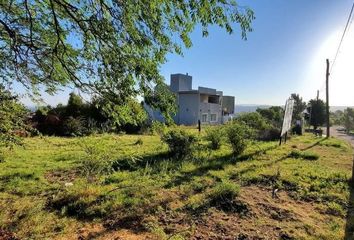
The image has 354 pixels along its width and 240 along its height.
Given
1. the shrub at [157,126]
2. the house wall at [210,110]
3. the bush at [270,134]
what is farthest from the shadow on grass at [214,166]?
the house wall at [210,110]

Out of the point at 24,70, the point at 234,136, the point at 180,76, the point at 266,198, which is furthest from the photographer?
the point at 180,76

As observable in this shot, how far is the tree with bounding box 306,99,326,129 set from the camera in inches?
1761

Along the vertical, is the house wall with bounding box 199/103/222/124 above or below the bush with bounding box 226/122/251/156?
above

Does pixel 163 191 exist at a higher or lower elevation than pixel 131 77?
lower

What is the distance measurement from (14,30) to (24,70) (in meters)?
0.75

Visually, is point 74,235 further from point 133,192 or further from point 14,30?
point 14,30

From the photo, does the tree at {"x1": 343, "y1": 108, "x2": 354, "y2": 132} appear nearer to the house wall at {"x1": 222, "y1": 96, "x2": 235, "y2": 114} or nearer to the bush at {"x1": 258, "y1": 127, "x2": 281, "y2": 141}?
the house wall at {"x1": 222, "y1": 96, "x2": 235, "y2": 114}

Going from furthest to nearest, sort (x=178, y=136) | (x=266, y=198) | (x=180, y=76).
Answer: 1. (x=180, y=76)
2. (x=178, y=136)
3. (x=266, y=198)

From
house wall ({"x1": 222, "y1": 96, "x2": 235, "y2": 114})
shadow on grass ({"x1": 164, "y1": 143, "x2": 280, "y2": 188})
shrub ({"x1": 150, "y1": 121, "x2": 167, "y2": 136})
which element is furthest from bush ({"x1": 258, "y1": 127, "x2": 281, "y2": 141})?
house wall ({"x1": 222, "y1": 96, "x2": 235, "y2": 114})

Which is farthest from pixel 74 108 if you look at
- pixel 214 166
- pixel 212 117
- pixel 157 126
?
pixel 212 117

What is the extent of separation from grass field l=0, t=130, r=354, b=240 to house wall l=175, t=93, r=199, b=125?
2914cm

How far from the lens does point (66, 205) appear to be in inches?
223

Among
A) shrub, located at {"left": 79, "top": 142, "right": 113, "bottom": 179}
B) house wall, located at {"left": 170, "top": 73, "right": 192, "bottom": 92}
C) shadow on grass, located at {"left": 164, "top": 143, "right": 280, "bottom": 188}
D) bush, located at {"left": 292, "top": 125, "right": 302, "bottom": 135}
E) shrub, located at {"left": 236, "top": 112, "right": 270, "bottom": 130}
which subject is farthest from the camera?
house wall, located at {"left": 170, "top": 73, "right": 192, "bottom": 92}

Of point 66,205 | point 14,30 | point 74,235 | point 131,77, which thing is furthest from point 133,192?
point 14,30
